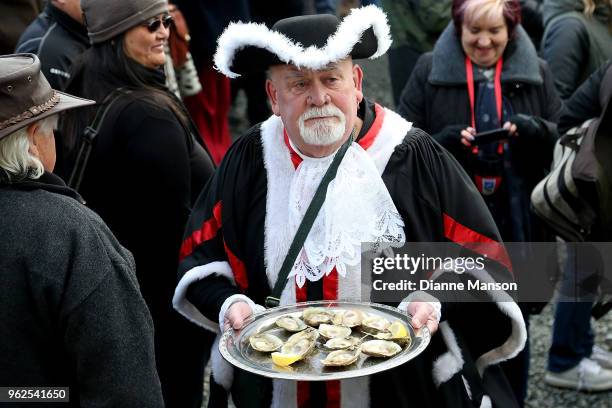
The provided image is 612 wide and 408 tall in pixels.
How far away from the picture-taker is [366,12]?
2914 mm

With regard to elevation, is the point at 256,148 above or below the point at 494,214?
above

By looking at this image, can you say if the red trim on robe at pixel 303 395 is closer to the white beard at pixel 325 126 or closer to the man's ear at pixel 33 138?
the white beard at pixel 325 126

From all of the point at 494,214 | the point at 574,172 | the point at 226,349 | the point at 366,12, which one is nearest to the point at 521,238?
the point at 494,214

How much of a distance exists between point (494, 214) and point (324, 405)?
188 centimetres

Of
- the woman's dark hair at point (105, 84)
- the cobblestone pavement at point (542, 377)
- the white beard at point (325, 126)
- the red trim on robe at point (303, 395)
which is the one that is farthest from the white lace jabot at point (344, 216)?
the cobblestone pavement at point (542, 377)

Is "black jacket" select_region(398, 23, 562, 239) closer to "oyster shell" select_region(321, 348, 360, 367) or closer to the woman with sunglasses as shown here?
the woman with sunglasses

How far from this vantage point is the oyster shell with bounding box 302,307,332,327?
276cm

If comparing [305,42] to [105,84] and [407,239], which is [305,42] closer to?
[407,239]

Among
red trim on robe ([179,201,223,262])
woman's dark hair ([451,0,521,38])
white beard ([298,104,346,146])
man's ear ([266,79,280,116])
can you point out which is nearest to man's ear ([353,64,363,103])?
white beard ([298,104,346,146])

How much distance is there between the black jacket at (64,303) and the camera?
93.8 inches

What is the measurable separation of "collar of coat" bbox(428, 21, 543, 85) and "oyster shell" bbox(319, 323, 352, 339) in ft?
7.03

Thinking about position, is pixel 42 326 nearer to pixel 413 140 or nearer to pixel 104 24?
pixel 413 140

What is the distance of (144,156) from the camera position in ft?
12.1

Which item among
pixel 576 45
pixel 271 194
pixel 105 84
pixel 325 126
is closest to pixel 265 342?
pixel 271 194
